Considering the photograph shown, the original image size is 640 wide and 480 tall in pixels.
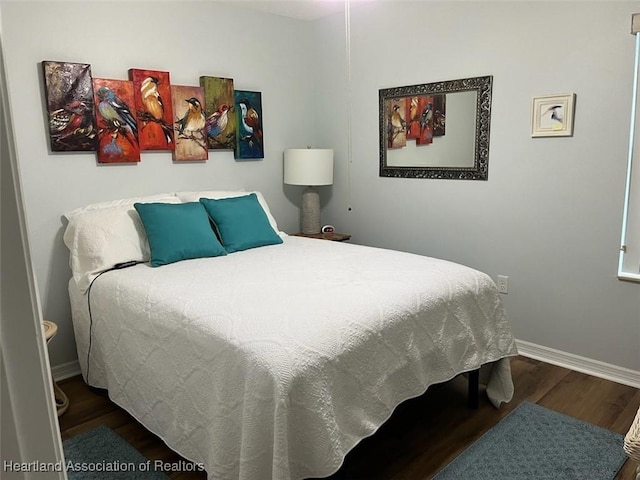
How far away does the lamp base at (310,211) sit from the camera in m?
4.02

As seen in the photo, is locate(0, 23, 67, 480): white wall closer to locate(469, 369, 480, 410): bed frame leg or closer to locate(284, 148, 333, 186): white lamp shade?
locate(469, 369, 480, 410): bed frame leg

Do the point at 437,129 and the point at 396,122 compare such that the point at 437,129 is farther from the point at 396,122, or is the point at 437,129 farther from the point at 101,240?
the point at 101,240

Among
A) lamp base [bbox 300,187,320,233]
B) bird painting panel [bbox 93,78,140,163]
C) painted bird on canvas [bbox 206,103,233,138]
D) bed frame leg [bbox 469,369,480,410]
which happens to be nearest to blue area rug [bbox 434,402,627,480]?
bed frame leg [bbox 469,369,480,410]

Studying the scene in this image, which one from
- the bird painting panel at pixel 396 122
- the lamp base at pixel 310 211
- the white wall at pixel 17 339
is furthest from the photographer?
the lamp base at pixel 310 211

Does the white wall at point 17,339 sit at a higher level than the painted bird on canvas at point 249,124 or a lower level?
lower

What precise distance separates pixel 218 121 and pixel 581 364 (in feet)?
9.59

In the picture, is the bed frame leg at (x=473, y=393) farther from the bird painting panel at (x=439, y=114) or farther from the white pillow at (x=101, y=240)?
the white pillow at (x=101, y=240)

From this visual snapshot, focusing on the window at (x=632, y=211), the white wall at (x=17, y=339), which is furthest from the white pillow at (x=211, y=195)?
the white wall at (x=17, y=339)

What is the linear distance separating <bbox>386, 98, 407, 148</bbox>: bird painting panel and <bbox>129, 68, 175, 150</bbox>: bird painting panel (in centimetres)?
160

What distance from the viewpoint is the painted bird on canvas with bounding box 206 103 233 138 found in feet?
11.5

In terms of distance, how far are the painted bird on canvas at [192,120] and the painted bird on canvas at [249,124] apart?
0.35 meters

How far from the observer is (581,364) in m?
2.90

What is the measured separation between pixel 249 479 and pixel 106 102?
2397mm

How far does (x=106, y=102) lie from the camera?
2.94 meters
